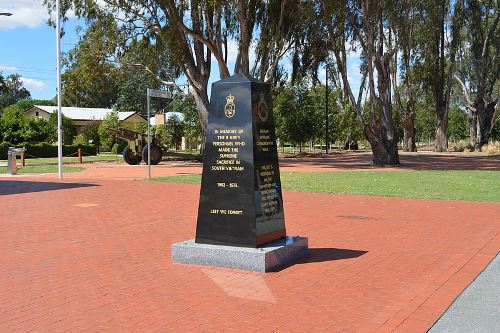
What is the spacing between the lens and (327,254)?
8.03m

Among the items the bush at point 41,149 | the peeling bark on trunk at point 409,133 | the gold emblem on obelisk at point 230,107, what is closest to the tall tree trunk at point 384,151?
the peeling bark on trunk at point 409,133

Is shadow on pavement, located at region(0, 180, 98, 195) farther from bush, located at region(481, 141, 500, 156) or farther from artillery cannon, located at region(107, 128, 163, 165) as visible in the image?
bush, located at region(481, 141, 500, 156)

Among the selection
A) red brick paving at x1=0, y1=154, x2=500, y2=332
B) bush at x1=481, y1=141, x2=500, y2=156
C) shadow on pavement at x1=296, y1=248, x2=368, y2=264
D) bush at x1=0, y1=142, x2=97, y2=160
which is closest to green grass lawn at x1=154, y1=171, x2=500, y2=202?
red brick paving at x1=0, y1=154, x2=500, y2=332

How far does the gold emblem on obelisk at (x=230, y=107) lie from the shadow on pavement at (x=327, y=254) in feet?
6.84

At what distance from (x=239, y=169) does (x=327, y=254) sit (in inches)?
74.6

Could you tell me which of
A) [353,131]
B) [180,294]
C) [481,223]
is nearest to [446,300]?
[180,294]

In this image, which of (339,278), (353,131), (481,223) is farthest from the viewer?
(353,131)

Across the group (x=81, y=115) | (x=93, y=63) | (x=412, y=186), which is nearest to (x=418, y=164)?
(x=412, y=186)

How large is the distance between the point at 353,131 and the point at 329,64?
20.7 m

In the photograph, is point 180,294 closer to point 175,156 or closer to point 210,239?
point 210,239

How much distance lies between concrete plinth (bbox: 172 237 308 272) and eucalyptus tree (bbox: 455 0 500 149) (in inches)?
1726

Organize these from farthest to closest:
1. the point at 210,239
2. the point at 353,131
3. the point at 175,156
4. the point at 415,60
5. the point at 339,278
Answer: the point at 353,131, the point at 415,60, the point at 175,156, the point at 210,239, the point at 339,278

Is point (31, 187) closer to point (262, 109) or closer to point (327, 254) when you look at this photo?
point (327, 254)

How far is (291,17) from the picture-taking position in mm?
32250
